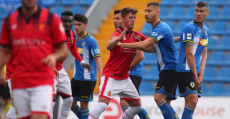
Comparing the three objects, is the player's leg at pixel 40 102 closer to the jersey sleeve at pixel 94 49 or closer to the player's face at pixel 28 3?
the player's face at pixel 28 3

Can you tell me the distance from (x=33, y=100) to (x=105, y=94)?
2.51m

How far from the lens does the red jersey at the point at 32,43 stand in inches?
180

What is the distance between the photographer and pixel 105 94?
273 inches

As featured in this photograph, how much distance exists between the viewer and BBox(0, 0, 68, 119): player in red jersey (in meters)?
4.57

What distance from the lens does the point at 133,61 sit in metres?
7.42

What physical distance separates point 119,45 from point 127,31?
2.01 feet

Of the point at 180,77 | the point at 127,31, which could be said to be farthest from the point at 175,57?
the point at 127,31

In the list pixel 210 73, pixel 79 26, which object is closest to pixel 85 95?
pixel 79 26

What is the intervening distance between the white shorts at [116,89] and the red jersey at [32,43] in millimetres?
2366

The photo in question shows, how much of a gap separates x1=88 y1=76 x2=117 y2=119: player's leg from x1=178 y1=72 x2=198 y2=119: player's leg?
48.9 inches

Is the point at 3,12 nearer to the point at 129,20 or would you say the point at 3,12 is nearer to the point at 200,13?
the point at 129,20

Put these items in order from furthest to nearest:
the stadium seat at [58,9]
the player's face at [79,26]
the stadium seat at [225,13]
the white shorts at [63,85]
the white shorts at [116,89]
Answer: the stadium seat at [58,9]
the stadium seat at [225,13]
the player's face at [79,26]
the white shorts at [63,85]
the white shorts at [116,89]

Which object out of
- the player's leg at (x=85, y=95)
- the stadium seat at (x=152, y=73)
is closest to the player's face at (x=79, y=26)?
the player's leg at (x=85, y=95)

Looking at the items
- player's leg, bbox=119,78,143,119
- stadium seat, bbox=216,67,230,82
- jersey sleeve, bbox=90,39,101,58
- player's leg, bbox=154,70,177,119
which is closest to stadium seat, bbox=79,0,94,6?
stadium seat, bbox=216,67,230,82
